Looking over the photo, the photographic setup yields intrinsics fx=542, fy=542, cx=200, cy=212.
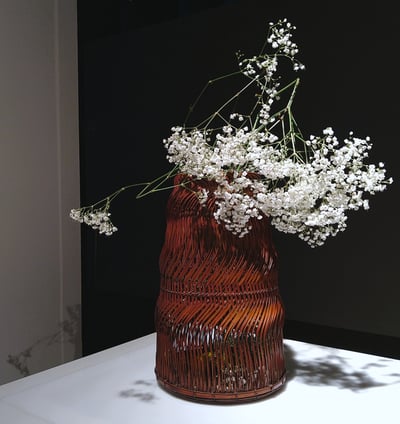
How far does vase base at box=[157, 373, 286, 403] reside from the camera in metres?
1.07

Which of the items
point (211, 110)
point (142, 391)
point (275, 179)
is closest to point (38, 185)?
point (211, 110)

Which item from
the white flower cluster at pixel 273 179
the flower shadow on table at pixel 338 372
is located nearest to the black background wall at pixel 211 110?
the flower shadow on table at pixel 338 372

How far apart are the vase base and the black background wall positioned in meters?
0.61

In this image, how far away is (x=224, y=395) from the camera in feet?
3.51

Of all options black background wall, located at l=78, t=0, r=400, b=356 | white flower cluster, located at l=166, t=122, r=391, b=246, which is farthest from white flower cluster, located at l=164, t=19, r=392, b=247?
black background wall, located at l=78, t=0, r=400, b=356

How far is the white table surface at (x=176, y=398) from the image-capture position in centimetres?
102

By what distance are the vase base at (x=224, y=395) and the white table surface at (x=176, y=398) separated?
1 centimetres

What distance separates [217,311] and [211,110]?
95cm

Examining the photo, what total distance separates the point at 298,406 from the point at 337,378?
19 cm

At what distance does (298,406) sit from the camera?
1073 mm

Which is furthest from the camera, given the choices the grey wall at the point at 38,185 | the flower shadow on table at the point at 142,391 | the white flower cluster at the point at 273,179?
the grey wall at the point at 38,185

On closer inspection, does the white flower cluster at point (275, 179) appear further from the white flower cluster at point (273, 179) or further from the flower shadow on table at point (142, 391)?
the flower shadow on table at point (142, 391)

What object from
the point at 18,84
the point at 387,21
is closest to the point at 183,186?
the point at 387,21
